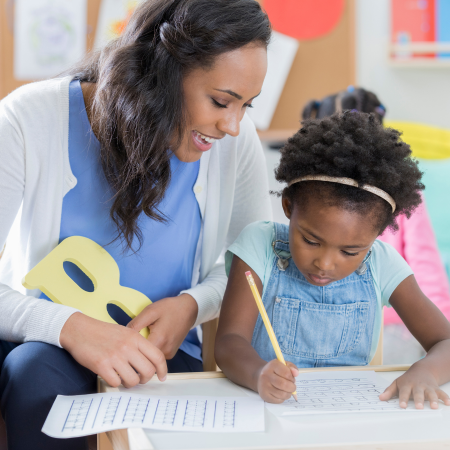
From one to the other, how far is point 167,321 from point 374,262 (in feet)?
1.30

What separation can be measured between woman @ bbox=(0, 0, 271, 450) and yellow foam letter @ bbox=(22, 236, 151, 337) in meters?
0.03

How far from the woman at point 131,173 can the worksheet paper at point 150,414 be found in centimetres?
7

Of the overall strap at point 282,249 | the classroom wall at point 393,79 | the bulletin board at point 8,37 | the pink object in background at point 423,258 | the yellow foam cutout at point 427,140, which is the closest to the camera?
the overall strap at point 282,249

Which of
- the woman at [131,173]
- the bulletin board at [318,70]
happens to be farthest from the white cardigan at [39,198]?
the bulletin board at [318,70]

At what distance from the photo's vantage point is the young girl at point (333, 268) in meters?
0.81

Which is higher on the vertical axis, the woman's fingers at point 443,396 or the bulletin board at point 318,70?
the bulletin board at point 318,70

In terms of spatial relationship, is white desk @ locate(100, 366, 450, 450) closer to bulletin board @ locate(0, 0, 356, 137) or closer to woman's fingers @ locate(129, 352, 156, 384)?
woman's fingers @ locate(129, 352, 156, 384)

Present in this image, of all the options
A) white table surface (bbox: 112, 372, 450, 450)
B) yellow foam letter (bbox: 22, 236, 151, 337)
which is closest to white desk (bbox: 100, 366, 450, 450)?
white table surface (bbox: 112, 372, 450, 450)

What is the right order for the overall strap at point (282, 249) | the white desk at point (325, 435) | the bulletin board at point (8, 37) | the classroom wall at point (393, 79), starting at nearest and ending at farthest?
the white desk at point (325, 435) → the overall strap at point (282, 249) → the bulletin board at point (8, 37) → the classroom wall at point (393, 79)

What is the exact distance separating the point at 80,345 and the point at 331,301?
1.49 feet

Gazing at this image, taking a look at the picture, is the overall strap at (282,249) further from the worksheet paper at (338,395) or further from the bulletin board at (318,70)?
the bulletin board at (318,70)

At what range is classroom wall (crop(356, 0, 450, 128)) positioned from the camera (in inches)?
92.7

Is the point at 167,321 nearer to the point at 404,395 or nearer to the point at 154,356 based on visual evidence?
the point at 154,356

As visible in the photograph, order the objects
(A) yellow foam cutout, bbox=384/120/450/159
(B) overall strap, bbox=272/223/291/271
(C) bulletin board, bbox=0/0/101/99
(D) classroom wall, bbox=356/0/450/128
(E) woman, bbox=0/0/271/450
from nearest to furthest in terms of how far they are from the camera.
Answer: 1. (E) woman, bbox=0/0/271/450
2. (B) overall strap, bbox=272/223/291/271
3. (C) bulletin board, bbox=0/0/101/99
4. (A) yellow foam cutout, bbox=384/120/450/159
5. (D) classroom wall, bbox=356/0/450/128
